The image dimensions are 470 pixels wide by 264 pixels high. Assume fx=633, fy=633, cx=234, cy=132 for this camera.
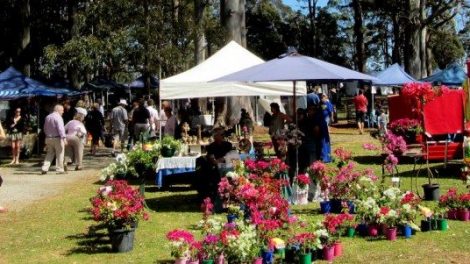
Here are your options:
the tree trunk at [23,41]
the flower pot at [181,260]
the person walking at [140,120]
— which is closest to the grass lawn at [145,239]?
the flower pot at [181,260]

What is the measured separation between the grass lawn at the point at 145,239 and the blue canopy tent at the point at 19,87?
8048 mm

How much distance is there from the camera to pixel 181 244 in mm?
6188

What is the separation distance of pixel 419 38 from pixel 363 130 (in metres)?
7.14

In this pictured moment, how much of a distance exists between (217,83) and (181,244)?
26.7ft

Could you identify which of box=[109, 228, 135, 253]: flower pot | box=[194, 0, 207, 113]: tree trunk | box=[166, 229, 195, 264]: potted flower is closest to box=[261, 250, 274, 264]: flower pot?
box=[166, 229, 195, 264]: potted flower

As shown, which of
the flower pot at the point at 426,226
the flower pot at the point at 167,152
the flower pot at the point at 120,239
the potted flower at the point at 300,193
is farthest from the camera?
the flower pot at the point at 167,152

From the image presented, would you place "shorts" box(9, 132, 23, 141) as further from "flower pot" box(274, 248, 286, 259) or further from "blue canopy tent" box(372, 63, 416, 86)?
"blue canopy tent" box(372, 63, 416, 86)

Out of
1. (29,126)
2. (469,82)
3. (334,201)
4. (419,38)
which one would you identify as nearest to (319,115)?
(334,201)

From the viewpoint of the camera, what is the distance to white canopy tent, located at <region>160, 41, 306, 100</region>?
13.8 m

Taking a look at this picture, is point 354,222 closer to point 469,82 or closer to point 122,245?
point 122,245

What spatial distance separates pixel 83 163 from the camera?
58.8 feet

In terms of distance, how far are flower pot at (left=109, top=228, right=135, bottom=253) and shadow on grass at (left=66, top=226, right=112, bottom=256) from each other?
0.15 m

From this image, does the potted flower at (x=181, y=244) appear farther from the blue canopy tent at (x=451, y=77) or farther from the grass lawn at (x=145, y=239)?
the blue canopy tent at (x=451, y=77)

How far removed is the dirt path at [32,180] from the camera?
12.2 m
